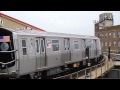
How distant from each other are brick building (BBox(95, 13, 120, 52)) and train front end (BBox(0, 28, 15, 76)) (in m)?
39.5

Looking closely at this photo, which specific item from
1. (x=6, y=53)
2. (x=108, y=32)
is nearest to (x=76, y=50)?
(x=6, y=53)

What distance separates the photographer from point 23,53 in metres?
11.0

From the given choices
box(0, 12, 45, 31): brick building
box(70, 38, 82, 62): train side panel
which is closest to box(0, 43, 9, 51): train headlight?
box(70, 38, 82, 62): train side panel

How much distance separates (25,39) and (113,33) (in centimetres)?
4069

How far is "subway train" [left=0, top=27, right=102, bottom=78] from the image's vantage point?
10.5 m

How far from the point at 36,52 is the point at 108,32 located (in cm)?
4041

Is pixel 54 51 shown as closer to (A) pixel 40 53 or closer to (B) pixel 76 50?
(A) pixel 40 53

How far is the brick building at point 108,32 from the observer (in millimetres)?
49031

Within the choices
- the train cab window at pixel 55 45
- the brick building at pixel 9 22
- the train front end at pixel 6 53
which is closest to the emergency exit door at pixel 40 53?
the train cab window at pixel 55 45

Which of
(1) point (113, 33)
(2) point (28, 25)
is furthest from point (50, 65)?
(1) point (113, 33)

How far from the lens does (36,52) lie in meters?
12.1
